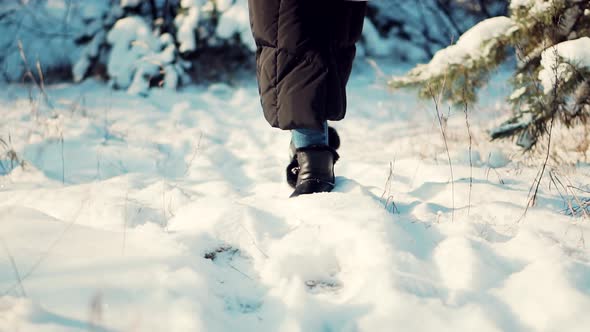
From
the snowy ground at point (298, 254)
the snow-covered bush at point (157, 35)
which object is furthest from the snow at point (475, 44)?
the snow-covered bush at point (157, 35)

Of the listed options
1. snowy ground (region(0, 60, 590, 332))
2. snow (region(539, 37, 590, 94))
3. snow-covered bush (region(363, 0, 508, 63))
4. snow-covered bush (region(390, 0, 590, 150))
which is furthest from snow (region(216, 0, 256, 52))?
snow (region(539, 37, 590, 94))

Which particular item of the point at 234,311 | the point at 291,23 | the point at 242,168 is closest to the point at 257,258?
the point at 234,311

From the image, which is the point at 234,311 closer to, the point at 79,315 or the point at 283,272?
the point at 283,272

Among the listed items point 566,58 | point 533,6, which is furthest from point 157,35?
point 566,58

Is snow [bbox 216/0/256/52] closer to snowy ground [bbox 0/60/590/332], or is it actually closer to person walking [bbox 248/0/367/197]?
snowy ground [bbox 0/60/590/332]

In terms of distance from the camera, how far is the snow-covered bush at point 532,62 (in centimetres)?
183

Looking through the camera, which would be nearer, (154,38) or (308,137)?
(308,137)

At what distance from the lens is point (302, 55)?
149 cm

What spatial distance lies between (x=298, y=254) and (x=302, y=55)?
0.68 meters

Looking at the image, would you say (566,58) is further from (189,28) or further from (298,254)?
(189,28)

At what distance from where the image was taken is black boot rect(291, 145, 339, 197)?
5.51 ft

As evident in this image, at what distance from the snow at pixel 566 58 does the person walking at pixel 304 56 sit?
811mm

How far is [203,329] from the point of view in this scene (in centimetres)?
87

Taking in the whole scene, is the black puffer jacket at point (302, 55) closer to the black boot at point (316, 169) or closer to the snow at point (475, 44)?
the black boot at point (316, 169)
